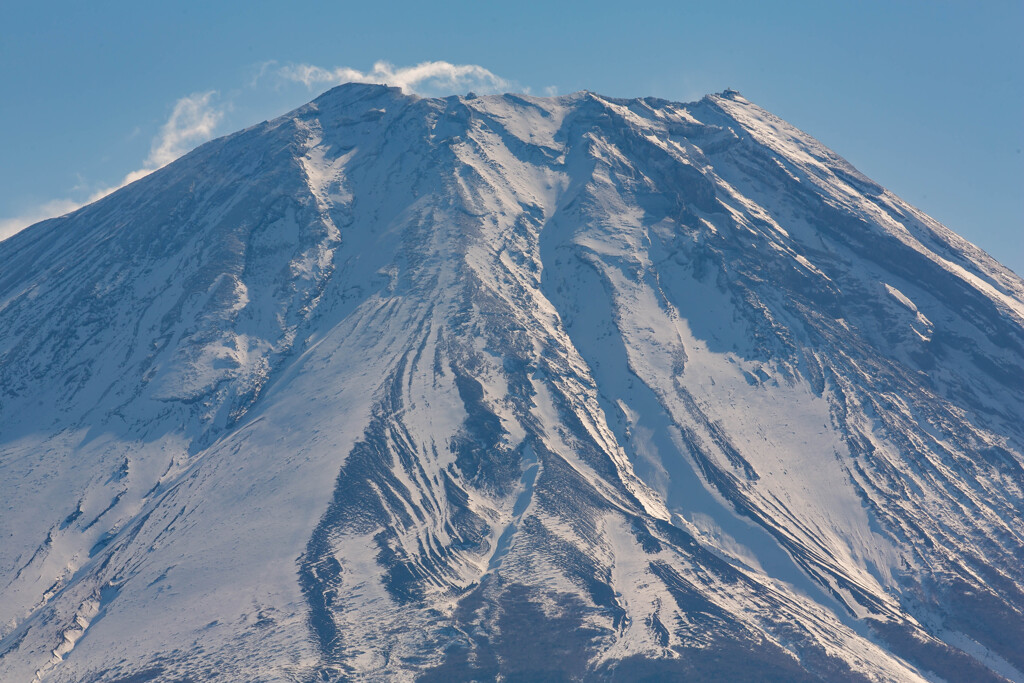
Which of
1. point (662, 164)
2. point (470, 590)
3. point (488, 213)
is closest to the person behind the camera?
point (470, 590)

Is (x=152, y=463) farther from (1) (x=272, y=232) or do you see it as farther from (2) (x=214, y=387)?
(1) (x=272, y=232)

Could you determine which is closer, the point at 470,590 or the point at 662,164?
the point at 470,590

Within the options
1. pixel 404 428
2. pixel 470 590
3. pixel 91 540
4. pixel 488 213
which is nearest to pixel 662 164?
pixel 488 213

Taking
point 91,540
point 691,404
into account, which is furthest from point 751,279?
point 91,540

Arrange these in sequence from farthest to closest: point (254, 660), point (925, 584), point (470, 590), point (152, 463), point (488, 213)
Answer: point (488, 213) → point (152, 463) → point (925, 584) → point (470, 590) → point (254, 660)

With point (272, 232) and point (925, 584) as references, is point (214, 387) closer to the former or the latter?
point (272, 232)

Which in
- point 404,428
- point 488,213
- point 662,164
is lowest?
point 404,428

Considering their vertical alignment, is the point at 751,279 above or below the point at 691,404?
above
